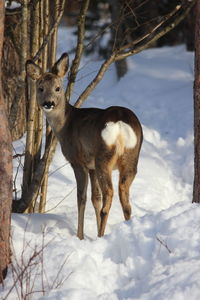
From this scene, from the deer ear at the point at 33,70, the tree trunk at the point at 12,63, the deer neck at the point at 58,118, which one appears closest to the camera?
the deer ear at the point at 33,70

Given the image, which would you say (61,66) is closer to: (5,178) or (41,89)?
(41,89)

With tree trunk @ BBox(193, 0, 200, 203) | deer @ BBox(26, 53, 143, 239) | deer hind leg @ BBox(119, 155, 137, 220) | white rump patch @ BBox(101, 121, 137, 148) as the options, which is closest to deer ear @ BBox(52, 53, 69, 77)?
deer @ BBox(26, 53, 143, 239)

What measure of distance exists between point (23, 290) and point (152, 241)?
3.42ft

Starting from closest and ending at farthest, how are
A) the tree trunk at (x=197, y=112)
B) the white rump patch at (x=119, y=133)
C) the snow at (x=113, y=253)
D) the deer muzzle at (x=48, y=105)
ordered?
1. the snow at (x=113, y=253)
2. the tree trunk at (x=197, y=112)
3. the white rump patch at (x=119, y=133)
4. the deer muzzle at (x=48, y=105)

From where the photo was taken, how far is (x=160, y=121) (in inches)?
480

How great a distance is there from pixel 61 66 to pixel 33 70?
0.36 meters

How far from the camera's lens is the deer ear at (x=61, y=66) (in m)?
7.91

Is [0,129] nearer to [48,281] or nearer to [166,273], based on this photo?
[48,281]

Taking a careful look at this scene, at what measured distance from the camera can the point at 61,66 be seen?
26.2 feet

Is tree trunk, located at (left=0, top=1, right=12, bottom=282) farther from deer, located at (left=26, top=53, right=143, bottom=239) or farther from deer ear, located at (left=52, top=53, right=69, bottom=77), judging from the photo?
deer ear, located at (left=52, top=53, right=69, bottom=77)

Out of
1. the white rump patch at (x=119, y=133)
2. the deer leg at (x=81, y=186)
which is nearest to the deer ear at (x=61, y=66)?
the deer leg at (x=81, y=186)

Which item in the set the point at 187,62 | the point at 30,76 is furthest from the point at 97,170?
the point at 187,62

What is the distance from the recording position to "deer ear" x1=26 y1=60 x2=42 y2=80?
767 cm

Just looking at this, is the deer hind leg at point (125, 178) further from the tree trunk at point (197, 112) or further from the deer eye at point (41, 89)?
the deer eye at point (41, 89)
